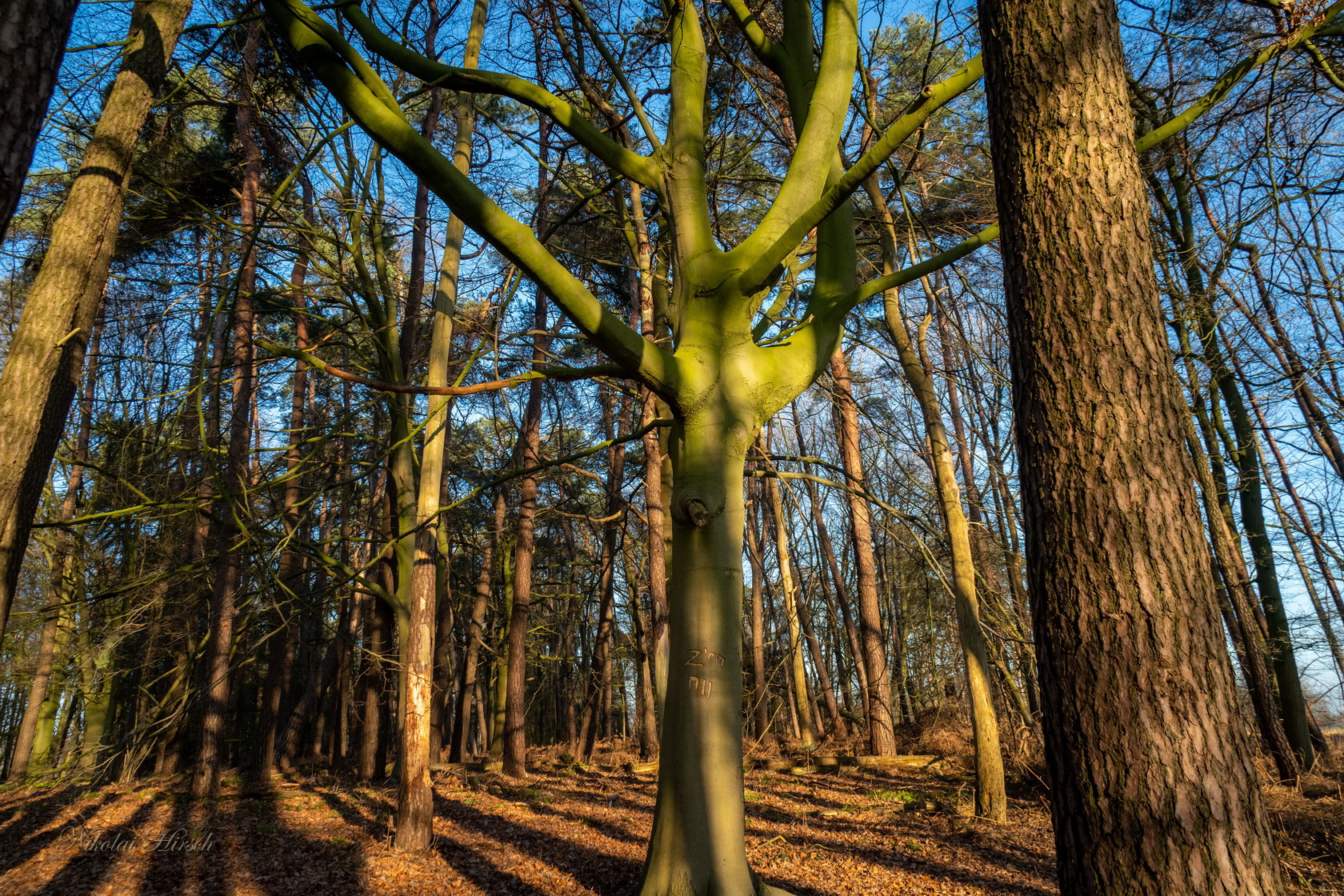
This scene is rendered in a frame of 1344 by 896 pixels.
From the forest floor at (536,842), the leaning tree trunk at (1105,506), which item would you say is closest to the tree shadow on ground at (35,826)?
the forest floor at (536,842)

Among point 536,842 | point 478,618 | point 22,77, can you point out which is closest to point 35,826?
point 536,842

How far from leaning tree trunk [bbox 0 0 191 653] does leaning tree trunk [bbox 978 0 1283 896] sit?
417cm

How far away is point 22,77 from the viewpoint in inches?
69.7

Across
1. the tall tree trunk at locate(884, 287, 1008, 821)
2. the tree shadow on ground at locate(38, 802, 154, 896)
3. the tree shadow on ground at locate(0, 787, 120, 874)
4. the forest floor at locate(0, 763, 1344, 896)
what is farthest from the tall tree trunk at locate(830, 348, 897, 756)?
the tree shadow on ground at locate(0, 787, 120, 874)

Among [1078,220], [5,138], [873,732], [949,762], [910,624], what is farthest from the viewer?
[910,624]

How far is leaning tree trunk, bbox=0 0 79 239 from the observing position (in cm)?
173

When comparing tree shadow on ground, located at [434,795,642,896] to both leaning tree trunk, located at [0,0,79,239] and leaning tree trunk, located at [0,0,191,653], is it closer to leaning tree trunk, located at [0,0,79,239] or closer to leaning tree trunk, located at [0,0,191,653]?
leaning tree trunk, located at [0,0,191,653]

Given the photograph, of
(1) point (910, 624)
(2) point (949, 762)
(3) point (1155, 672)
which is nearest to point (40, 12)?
(3) point (1155, 672)

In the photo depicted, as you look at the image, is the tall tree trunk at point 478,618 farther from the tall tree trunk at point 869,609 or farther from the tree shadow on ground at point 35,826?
the tall tree trunk at point 869,609

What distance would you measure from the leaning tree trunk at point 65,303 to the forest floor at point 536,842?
11.4 feet

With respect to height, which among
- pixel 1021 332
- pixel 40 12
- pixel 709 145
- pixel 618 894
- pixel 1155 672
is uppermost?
pixel 709 145

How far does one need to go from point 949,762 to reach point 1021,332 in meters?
9.31

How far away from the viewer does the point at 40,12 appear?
1.81 metres

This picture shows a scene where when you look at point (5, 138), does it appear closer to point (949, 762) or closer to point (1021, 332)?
point (1021, 332)
